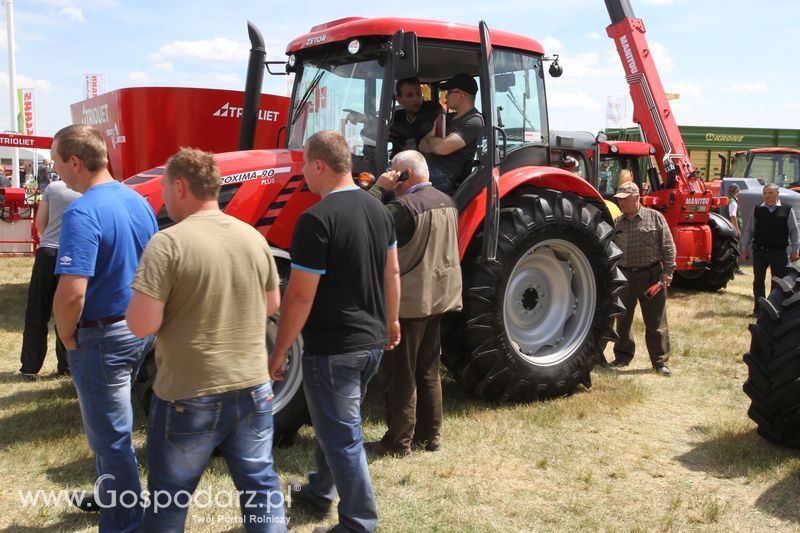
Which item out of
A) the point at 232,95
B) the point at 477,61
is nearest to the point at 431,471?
the point at 477,61

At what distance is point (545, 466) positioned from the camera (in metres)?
4.02

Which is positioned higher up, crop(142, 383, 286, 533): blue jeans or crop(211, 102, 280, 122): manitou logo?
crop(211, 102, 280, 122): manitou logo

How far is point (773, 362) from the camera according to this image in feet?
12.8

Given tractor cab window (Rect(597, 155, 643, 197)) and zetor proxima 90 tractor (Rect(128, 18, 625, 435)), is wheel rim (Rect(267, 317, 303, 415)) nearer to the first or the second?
zetor proxima 90 tractor (Rect(128, 18, 625, 435))

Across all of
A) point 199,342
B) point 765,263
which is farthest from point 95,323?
point 765,263

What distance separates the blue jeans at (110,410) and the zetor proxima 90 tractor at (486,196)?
50.8 inches

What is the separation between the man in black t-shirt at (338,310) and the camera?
9.16 ft

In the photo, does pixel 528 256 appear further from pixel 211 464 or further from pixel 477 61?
pixel 211 464

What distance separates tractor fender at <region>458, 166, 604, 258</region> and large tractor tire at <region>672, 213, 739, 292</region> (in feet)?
17.6

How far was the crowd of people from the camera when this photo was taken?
7.72 feet

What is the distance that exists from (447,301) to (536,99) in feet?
6.77

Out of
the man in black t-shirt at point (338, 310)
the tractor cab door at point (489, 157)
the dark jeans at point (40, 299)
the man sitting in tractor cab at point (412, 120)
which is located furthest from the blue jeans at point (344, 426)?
the dark jeans at point (40, 299)

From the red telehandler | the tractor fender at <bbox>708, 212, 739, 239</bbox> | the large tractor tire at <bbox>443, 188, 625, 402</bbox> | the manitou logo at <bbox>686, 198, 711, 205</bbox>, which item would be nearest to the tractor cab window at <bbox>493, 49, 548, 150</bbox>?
the large tractor tire at <bbox>443, 188, 625, 402</bbox>

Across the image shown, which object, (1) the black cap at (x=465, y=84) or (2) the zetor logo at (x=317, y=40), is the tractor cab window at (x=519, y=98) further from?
(2) the zetor logo at (x=317, y=40)
